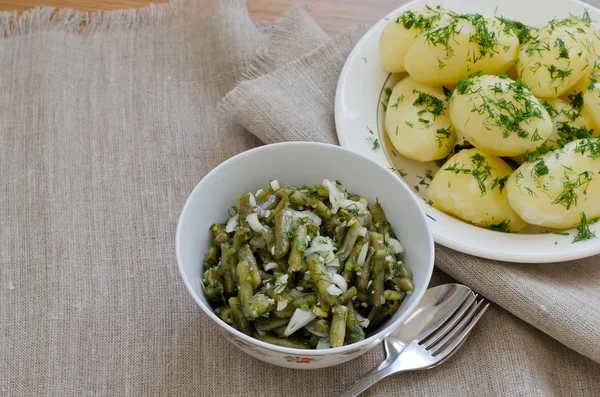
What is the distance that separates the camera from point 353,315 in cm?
126

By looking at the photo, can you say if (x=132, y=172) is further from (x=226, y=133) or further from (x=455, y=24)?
(x=455, y=24)

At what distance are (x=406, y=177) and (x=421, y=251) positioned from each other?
337 mm

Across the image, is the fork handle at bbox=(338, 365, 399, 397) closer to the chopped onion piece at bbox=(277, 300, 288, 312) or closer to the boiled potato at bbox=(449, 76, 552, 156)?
the chopped onion piece at bbox=(277, 300, 288, 312)

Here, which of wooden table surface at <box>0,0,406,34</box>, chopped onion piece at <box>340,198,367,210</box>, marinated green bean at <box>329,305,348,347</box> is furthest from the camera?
wooden table surface at <box>0,0,406,34</box>

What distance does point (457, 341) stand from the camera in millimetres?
1433

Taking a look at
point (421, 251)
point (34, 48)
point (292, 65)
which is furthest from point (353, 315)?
point (34, 48)

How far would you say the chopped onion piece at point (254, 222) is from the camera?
1326mm

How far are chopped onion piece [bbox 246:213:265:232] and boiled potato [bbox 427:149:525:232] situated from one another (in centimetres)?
48

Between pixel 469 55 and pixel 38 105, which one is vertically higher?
pixel 469 55

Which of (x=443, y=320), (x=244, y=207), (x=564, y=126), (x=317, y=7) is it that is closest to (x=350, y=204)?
(x=244, y=207)

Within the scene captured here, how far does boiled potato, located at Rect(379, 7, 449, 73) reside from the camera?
63.9 inches

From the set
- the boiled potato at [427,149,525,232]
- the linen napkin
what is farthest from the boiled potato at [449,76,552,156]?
the linen napkin

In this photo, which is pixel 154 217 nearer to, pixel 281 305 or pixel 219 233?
pixel 219 233

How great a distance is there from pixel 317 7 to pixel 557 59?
939mm
